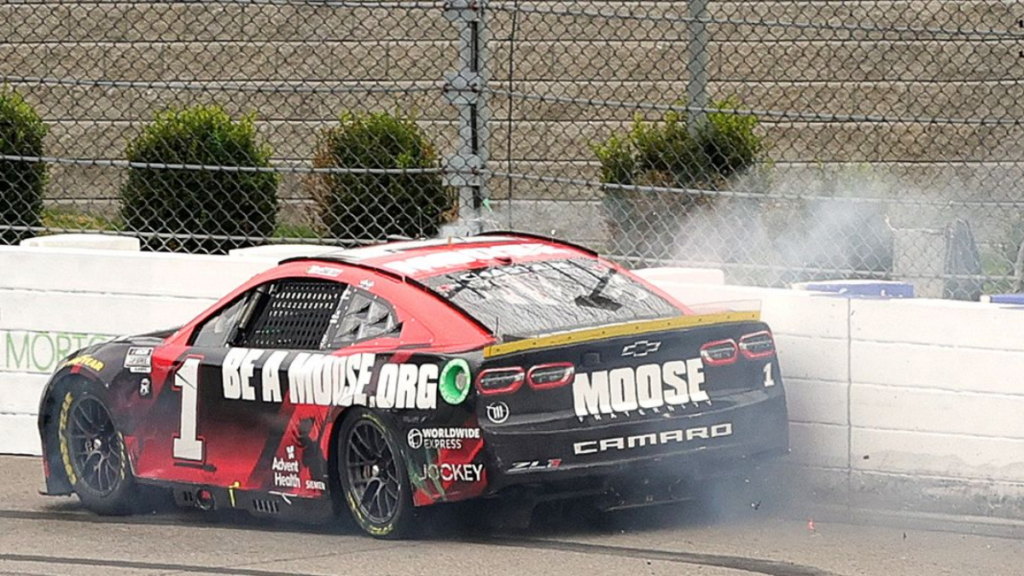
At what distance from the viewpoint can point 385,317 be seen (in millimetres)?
7871

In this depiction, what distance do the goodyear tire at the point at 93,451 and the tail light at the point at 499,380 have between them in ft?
6.84

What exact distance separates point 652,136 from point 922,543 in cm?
416

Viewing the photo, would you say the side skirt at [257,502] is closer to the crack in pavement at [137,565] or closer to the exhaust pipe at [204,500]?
the exhaust pipe at [204,500]


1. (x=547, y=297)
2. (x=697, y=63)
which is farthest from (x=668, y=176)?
(x=547, y=297)

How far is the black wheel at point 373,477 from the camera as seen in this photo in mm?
7492

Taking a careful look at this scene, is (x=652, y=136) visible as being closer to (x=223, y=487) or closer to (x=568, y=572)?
(x=223, y=487)

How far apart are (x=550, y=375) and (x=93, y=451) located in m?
2.50

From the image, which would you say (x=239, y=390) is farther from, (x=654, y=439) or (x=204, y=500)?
(x=654, y=439)

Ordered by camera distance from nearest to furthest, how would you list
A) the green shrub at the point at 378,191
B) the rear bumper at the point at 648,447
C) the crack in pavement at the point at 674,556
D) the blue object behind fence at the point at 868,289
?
the crack in pavement at the point at 674,556 → the rear bumper at the point at 648,447 → the blue object behind fence at the point at 868,289 → the green shrub at the point at 378,191

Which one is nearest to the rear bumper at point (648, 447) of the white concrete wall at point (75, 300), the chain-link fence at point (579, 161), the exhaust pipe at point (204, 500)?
the chain-link fence at point (579, 161)

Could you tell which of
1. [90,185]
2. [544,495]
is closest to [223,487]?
[544,495]

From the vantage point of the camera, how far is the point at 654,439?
7465 millimetres

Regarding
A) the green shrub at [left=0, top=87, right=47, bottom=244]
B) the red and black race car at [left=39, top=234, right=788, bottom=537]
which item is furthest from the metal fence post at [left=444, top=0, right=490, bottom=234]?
the green shrub at [left=0, top=87, right=47, bottom=244]

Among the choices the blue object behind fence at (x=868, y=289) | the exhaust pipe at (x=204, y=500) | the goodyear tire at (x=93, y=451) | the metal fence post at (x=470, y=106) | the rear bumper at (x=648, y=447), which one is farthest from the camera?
the metal fence post at (x=470, y=106)
